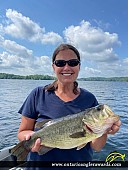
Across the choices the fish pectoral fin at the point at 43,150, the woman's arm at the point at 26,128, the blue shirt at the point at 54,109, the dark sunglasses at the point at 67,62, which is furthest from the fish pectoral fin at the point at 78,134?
the dark sunglasses at the point at 67,62

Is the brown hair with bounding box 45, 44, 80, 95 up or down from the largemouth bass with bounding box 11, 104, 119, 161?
up

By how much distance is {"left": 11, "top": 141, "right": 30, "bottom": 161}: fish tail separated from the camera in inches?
102

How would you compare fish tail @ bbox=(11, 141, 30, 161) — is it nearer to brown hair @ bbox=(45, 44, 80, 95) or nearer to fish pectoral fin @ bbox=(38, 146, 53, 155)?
fish pectoral fin @ bbox=(38, 146, 53, 155)

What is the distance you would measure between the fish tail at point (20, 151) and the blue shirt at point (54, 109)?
8 cm

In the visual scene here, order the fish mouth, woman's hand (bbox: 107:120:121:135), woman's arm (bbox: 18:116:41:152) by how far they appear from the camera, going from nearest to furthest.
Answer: woman's hand (bbox: 107:120:121:135), the fish mouth, woman's arm (bbox: 18:116:41:152)

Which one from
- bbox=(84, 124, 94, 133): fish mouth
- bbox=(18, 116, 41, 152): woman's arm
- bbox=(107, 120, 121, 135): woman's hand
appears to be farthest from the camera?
bbox=(18, 116, 41, 152): woman's arm

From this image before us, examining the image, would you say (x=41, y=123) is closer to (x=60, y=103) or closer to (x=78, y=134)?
(x=60, y=103)

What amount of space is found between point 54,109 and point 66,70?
46 cm

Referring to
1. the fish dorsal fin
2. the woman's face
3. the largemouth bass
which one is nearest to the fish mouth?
the largemouth bass

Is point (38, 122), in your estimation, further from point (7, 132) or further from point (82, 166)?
point (7, 132)

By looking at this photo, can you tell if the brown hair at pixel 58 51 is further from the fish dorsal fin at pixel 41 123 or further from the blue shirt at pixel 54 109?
the fish dorsal fin at pixel 41 123

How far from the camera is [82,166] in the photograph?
2596mm

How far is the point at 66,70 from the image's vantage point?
2654 millimetres

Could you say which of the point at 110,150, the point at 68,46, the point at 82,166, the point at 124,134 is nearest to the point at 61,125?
the point at 82,166
